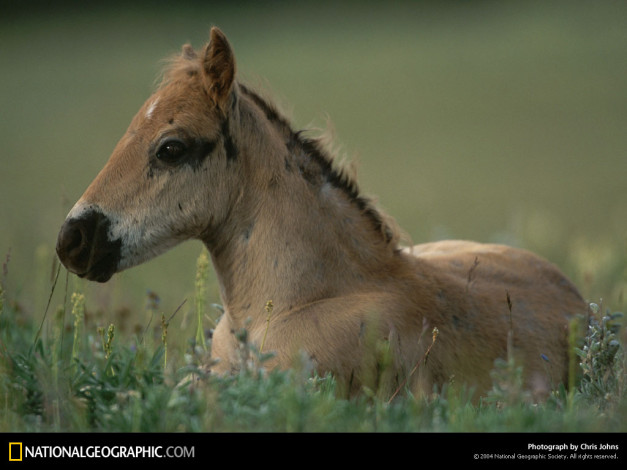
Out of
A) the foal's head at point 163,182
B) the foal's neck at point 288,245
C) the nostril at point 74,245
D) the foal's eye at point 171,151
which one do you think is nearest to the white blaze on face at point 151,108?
the foal's head at point 163,182

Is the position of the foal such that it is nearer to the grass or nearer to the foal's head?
the foal's head

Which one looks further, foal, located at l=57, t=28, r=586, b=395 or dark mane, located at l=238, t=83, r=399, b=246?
dark mane, located at l=238, t=83, r=399, b=246

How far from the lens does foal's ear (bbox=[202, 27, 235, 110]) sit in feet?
15.9

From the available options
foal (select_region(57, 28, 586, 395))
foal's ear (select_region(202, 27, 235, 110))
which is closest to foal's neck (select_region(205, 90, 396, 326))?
foal (select_region(57, 28, 586, 395))

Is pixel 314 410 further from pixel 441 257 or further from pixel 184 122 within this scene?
pixel 441 257

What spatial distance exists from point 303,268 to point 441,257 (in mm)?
1552

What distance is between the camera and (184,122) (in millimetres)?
4844

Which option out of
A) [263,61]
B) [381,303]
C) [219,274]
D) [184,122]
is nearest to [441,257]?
[381,303]
